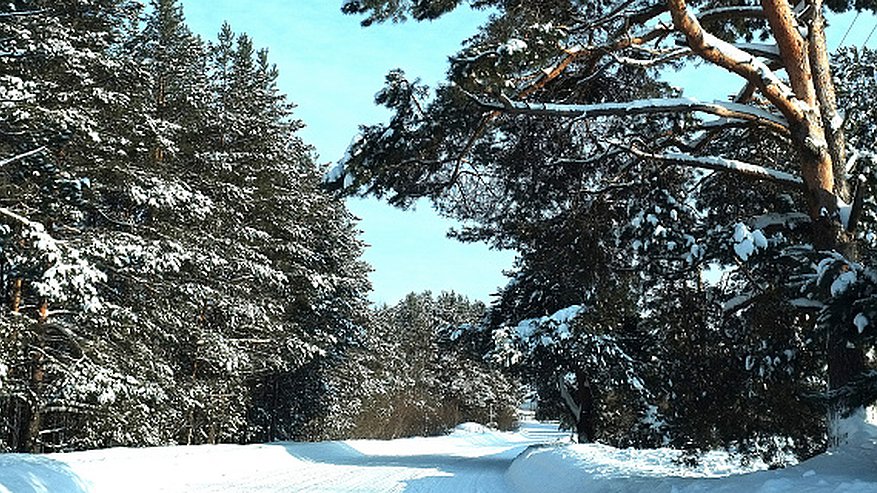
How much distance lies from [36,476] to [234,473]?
5467mm

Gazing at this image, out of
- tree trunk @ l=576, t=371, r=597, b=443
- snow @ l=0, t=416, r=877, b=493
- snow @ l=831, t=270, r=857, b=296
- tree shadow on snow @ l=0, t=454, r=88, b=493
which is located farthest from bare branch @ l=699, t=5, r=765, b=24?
tree trunk @ l=576, t=371, r=597, b=443

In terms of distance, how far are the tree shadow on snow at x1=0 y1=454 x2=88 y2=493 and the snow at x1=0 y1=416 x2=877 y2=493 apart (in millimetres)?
18

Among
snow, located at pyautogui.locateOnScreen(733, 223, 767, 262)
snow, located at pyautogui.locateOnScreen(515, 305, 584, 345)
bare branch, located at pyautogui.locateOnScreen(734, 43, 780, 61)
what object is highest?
bare branch, located at pyautogui.locateOnScreen(734, 43, 780, 61)

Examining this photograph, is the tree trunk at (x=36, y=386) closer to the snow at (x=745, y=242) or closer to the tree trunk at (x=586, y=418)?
the snow at (x=745, y=242)

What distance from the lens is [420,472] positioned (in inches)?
642

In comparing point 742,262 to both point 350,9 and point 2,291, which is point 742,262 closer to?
point 350,9

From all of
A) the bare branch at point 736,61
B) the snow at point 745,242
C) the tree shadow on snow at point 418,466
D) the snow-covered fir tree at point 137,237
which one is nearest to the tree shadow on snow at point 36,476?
the snow-covered fir tree at point 137,237

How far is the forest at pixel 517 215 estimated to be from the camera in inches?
297

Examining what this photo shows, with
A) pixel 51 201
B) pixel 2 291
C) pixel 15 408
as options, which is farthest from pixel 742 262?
pixel 15 408

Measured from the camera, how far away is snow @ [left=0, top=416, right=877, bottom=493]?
229 inches

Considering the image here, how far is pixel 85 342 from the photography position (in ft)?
47.7

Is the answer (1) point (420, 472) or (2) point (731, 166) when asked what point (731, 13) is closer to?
(2) point (731, 166)

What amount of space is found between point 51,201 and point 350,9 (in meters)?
8.12

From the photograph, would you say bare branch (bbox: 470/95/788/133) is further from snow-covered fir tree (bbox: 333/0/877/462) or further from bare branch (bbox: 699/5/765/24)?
bare branch (bbox: 699/5/765/24)
